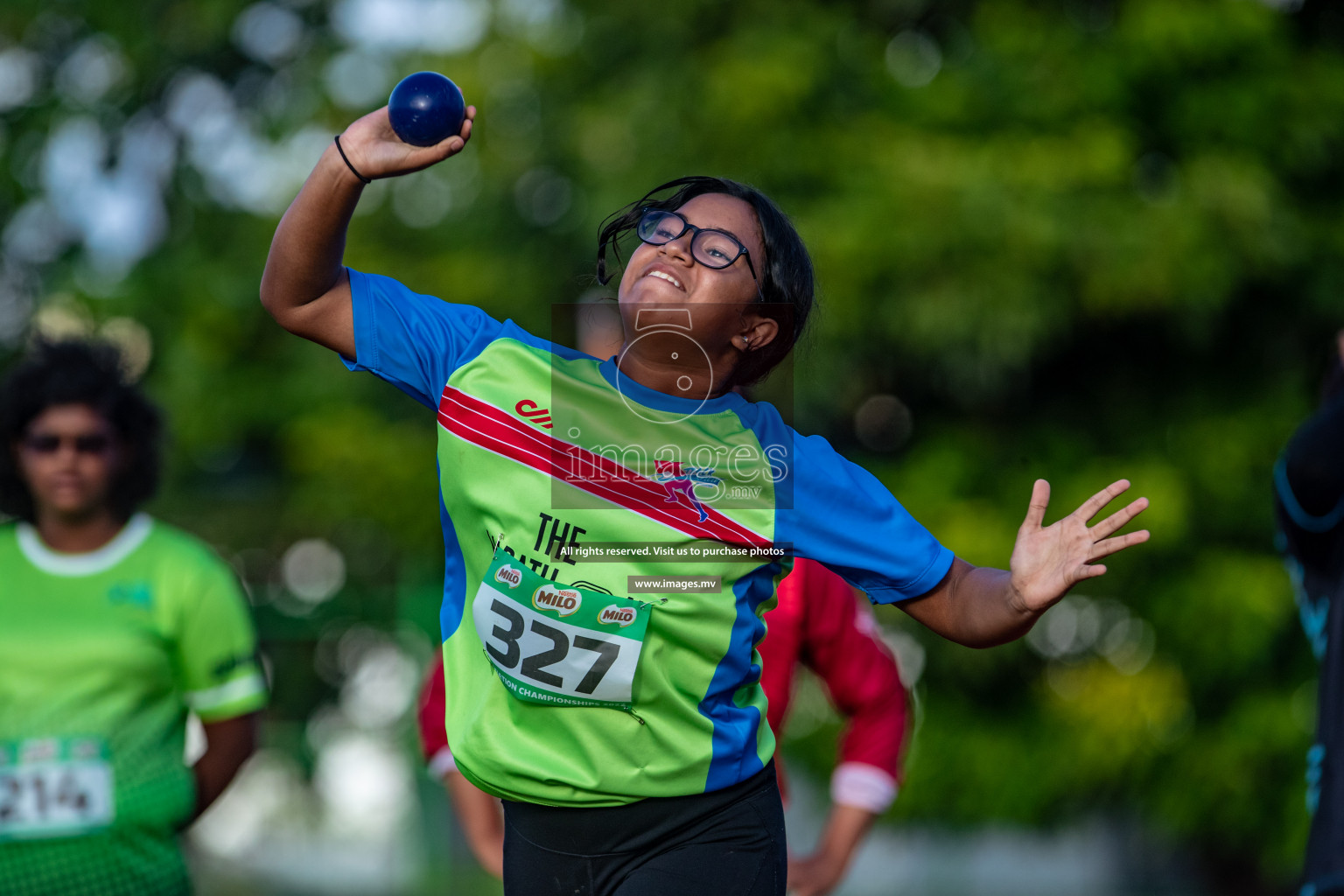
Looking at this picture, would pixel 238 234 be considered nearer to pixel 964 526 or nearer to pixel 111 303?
pixel 111 303

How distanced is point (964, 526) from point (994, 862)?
14.7ft

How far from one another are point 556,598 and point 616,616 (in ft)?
0.33

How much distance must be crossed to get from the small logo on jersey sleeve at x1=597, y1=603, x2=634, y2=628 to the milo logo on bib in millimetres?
42

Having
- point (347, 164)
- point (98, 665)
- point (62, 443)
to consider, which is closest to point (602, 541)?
point (347, 164)

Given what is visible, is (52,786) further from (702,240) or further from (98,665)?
(702,240)

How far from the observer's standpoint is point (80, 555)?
11.8 feet

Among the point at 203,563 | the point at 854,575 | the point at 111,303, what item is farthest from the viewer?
the point at 111,303

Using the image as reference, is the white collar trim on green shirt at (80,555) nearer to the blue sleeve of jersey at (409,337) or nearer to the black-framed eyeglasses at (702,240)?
the blue sleeve of jersey at (409,337)

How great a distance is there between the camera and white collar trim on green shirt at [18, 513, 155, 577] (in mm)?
3562

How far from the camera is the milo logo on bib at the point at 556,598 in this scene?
2.19 m

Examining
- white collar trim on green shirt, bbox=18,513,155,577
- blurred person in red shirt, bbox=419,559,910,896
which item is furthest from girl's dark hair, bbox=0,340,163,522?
blurred person in red shirt, bbox=419,559,910,896

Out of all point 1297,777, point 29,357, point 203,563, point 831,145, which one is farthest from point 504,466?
point 1297,777

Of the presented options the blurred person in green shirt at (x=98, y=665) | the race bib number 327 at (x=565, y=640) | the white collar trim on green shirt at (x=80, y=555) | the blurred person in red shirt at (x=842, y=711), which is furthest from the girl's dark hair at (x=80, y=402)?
the race bib number 327 at (x=565, y=640)

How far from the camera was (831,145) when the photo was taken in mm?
6730
